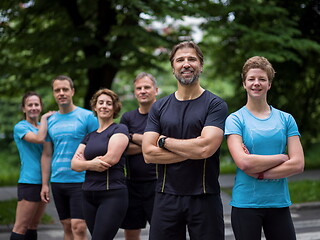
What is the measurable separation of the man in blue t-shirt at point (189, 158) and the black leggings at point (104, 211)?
0.78 m

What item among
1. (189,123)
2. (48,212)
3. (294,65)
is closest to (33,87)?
(48,212)

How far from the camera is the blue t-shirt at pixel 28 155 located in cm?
546

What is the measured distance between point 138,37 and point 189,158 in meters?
7.07

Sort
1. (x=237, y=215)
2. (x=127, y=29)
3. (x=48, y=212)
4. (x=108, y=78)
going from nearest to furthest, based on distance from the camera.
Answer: (x=237, y=215), (x=48, y=212), (x=127, y=29), (x=108, y=78)

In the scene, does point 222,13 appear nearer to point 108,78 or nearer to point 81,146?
point 108,78

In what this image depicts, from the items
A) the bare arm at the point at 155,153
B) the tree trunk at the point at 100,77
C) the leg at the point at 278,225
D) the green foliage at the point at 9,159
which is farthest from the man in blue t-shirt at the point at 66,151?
the green foliage at the point at 9,159

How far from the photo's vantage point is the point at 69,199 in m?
5.14

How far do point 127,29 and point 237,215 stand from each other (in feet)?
24.1

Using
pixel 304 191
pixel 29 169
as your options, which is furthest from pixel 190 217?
pixel 304 191

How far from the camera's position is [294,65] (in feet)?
44.7

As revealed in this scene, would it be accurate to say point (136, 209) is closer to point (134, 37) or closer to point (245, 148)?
point (245, 148)

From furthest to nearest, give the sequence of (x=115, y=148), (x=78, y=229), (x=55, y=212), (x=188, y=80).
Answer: (x=55, y=212) < (x=78, y=229) < (x=115, y=148) < (x=188, y=80)

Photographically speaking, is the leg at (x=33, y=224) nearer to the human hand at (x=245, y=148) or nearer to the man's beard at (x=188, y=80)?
the man's beard at (x=188, y=80)

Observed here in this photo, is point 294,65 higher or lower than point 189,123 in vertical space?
higher
